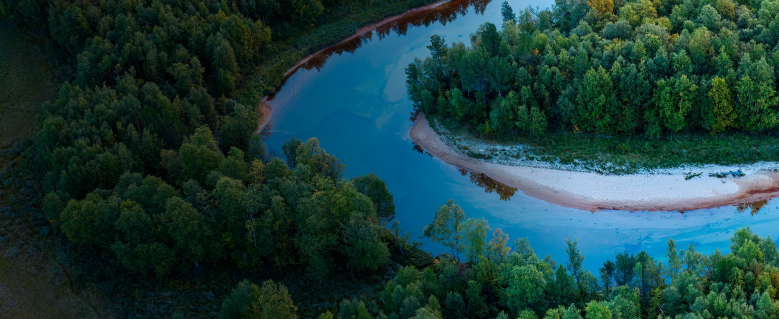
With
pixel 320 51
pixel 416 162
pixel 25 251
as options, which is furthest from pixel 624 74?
pixel 25 251

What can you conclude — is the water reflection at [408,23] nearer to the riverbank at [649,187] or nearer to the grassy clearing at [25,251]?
the grassy clearing at [25,251]

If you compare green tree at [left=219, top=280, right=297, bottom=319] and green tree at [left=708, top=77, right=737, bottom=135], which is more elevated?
green tree at [left=708, top=77, right=737, bottom=135]

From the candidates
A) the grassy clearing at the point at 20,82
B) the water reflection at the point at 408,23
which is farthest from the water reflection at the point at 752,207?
the grassy clearing at the point at 20,82

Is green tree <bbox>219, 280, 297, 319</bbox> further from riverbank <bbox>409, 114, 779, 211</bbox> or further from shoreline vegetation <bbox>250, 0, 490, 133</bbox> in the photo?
shoreline vegetation <bbox>250, 0, 490, 133</bbox>

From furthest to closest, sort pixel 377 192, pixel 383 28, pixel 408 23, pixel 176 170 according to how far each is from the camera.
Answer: pixel 408 23 → pixel 383 28 → pixel 176 170 → pixel 377 192

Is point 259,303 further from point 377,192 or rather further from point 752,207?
point 752,207

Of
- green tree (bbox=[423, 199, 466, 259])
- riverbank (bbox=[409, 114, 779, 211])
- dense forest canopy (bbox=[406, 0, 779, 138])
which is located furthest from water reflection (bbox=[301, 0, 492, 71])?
green tree (bbox=[423, 199, 466, 259])
